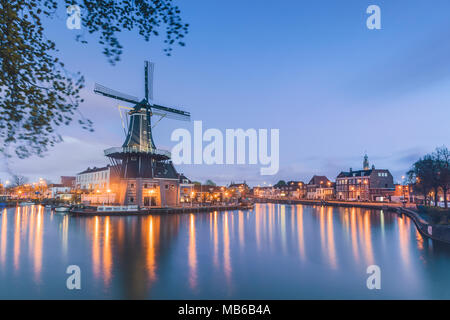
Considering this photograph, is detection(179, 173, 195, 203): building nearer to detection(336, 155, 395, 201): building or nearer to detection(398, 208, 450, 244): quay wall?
detection(398, 208, 450, 244): quay wall

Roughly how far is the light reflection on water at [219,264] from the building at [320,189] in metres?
79.0

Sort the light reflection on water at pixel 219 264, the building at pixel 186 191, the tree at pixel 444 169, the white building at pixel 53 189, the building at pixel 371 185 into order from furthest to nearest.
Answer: the white building at pixel 53 189, the building at pixel 371 185, the building at pixel 186 191, the tree at pixel 444 169, the light reflection on water at pixel 219 264

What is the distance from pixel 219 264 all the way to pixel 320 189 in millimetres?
101275

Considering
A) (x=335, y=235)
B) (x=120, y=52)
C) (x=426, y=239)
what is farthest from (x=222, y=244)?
(x=120, y=52)

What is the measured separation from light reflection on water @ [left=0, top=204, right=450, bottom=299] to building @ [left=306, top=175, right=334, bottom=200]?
3108 inches

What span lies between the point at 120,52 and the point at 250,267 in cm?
1471

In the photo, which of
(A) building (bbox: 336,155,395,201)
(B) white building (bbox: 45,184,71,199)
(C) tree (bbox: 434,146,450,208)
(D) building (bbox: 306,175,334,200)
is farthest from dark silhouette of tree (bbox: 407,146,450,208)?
(B) white building (bbox: 45,184,71,199)

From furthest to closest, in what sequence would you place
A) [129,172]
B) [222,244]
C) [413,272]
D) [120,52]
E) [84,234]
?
[129,172] → [84,234] → [222,244] → [413,272] → [120,52]

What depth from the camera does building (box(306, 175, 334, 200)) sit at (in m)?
106

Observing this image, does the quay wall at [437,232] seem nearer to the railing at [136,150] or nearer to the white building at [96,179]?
the railing at [136,150]

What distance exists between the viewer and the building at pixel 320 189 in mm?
105644

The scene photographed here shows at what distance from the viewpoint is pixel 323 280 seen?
14609mm

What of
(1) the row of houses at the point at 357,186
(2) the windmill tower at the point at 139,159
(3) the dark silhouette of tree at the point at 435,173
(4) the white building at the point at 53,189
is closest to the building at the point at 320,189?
(1) the row of houses at the point at 357,186
